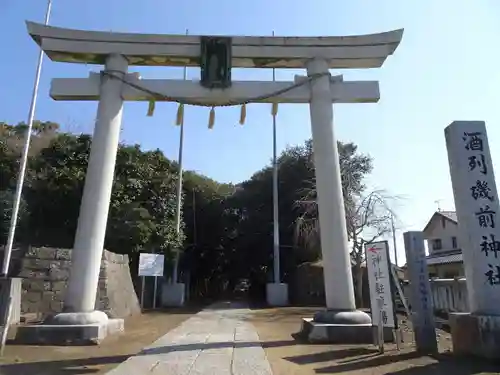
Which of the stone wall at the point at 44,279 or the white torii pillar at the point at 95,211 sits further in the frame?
the stone wall at the point at 44,279

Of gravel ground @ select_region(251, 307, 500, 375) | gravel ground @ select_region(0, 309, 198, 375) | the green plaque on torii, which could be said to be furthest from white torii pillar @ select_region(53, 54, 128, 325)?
gravel ground @ select_region(251, 307, 500, 375)

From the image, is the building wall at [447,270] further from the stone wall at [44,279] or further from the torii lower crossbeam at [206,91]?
the stone wall at [44,279]

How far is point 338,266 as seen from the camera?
8555 millimetres

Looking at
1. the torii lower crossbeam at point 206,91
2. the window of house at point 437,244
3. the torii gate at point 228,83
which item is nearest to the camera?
the torii gate at point 228,83

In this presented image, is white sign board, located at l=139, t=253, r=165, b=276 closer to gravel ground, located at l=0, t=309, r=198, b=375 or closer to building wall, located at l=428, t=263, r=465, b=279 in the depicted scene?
gravel ground, located at l=0, t=309, r=198, b=375

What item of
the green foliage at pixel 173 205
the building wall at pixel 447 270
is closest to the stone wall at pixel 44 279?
the green foliage at pixel 173 205

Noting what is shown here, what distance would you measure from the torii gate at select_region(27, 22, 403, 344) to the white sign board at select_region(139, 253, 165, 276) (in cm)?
810

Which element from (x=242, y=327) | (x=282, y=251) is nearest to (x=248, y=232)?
(x=282, y=251)

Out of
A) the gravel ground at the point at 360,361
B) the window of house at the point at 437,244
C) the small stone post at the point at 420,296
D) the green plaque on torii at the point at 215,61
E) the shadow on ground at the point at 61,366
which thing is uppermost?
the green plaque on torii at the point at 215,61

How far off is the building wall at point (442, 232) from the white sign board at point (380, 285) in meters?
26.0

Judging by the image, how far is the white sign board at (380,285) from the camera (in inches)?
274

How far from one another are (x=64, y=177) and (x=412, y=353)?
556 inches

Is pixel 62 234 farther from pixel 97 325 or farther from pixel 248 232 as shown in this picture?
pixel 248 232

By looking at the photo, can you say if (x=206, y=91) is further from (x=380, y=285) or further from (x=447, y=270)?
(x=447, y=270)
